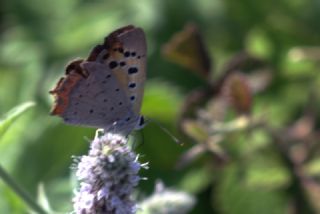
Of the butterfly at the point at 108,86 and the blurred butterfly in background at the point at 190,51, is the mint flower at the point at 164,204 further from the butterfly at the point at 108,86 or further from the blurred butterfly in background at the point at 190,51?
the blurred butterfly in background at the point at 190,51

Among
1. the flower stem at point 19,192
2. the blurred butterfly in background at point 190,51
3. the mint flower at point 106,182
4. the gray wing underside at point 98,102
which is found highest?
the blurred butterfly in background at point 190,51

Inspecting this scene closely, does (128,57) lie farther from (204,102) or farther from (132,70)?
(204,102)

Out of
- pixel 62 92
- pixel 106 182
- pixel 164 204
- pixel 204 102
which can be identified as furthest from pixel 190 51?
pixel 106 182

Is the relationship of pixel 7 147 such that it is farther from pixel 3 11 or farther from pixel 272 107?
pixel 3 11

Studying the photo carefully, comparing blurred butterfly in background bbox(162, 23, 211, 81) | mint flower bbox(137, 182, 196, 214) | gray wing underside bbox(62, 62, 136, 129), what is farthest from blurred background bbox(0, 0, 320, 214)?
gray wing underside bbox(62, 62, 136, 129)

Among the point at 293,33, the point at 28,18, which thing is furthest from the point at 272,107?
the point at 28,18

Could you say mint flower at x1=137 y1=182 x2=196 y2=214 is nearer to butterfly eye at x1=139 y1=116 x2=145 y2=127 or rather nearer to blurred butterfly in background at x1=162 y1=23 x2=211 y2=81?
butterfly eye at x1=139 y1=116 x2=145 y2=127

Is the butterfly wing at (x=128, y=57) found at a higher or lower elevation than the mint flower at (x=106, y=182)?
higher

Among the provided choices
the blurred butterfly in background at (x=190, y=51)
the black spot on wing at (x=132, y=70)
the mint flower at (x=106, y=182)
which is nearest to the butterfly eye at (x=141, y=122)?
the black spot on wing at (x=132, y=70)
